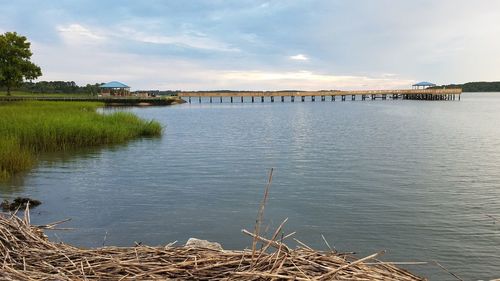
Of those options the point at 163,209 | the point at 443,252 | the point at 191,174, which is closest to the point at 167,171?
the point at 191,174

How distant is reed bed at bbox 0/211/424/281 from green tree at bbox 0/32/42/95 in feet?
200

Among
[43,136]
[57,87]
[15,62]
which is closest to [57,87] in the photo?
[57,87]

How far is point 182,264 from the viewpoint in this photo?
3.53 metres

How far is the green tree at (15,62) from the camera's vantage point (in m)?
58.2

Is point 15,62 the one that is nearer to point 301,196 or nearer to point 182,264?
point 301,196

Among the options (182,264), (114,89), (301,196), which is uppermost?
(114,89)

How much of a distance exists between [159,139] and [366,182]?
18618mm

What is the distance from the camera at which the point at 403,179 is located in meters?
16.0

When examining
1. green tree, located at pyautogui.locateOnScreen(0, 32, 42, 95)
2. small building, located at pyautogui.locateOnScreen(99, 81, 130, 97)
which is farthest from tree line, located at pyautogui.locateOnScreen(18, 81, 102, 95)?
green tree, located at pyautogui.locateOnScreen(0, 32, 42, 95)

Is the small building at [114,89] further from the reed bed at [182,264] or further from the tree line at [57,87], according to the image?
the reed bed at [182,264]

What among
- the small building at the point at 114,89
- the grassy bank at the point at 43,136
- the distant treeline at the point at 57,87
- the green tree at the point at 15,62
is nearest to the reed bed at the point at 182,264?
the grassy bank at the point at 43,136

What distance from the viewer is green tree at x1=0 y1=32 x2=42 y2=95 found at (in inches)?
2290

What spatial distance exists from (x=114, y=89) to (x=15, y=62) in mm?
41116

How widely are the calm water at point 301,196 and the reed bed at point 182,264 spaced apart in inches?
210
